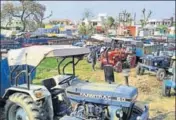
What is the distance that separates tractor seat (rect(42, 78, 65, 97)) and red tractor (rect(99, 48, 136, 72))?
1084 centimetres

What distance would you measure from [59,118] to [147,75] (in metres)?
10.1

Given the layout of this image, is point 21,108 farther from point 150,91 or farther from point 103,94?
point 150,91

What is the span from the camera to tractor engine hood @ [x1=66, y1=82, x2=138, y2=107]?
234 inches

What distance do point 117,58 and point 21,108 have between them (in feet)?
39.6

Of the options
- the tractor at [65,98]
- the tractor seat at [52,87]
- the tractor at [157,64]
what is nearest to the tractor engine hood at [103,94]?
the tractor at [65,98]

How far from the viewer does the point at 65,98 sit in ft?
21.4

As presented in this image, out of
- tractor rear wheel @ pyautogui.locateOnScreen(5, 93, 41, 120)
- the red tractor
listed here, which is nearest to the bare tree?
the red tractor

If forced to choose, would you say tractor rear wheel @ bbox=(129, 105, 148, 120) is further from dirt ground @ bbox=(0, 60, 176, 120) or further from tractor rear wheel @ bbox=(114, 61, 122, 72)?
tractor rear wheel @ bbox=(114, 61, 122, 72)

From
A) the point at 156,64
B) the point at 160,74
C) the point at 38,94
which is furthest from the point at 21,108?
the point at 156,64

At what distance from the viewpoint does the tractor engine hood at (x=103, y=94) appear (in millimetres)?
5945

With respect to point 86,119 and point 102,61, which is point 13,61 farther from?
point 102,61

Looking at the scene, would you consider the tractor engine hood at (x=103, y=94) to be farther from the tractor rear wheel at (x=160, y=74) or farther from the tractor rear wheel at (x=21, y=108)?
the tractor rear wheel at (x=160, y=74)

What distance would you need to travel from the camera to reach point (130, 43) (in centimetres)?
2105

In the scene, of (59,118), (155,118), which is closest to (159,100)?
(155,118)
